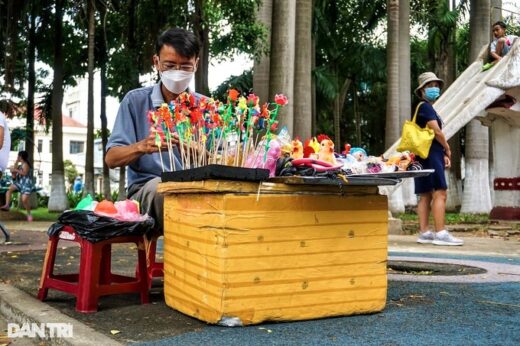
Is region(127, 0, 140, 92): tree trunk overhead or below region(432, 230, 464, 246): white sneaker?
overhead

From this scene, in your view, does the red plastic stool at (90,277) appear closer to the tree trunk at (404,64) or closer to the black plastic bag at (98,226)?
the black plastic bag at (98,226)

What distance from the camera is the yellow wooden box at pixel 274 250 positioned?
3314 millimetres

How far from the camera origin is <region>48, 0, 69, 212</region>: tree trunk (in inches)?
Result: 835

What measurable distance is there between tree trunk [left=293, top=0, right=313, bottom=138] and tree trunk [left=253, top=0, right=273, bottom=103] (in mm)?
614

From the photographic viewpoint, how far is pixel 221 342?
10.1 feet

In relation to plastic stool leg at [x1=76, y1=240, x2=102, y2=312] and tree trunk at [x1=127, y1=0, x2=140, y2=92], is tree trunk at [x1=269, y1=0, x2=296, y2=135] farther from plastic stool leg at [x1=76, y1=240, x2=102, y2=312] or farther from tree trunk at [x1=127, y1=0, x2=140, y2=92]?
tree trunk at [x1=127, y1=0, x2=140, y2=92]

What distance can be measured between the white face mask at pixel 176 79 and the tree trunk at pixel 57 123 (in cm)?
1787

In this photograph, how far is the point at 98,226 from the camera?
3852 mm

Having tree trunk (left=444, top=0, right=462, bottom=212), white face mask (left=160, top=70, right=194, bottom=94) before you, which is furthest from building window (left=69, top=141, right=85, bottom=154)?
white face mask (left=160, top=70, right=194, bottom=94)

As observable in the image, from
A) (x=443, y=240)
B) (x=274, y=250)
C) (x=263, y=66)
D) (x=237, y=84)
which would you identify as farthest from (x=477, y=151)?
(x=274, y=250)

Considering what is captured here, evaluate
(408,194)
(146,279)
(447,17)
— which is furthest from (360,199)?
(447,17)

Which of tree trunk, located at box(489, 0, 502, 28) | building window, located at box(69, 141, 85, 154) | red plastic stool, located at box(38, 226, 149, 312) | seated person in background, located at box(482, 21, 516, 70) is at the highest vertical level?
tree trunk, located at box(489, 0, 502, 28)

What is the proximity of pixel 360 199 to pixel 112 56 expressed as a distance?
19291 mm

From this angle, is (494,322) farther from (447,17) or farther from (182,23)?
(447,17)
